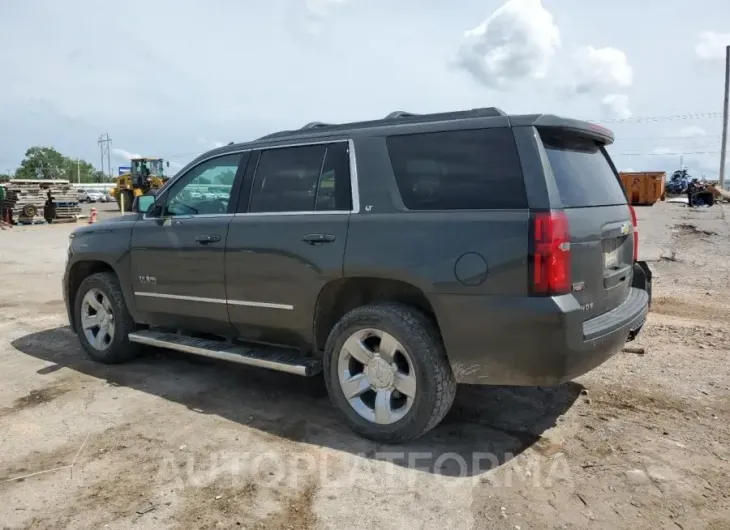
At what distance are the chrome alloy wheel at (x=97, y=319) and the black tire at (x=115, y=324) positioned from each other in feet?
0.14

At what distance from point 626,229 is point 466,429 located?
1.76 m

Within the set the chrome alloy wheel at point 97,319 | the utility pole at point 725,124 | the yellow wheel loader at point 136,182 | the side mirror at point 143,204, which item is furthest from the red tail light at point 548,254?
the utility pole at point 725,124

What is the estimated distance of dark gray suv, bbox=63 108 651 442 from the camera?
3.25 meters

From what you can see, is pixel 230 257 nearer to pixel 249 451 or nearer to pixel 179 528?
pixel 249 451

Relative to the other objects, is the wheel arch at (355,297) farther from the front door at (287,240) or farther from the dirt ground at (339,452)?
the dirt ground at (339,452)

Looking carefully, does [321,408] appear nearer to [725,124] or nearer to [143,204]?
[143,204]

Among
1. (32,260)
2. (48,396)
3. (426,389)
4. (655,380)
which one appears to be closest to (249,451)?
(426,389)

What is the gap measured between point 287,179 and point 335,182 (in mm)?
467

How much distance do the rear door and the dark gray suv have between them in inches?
0.6

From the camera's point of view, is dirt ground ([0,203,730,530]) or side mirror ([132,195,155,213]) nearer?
dirt ground ([0,203,730,530])

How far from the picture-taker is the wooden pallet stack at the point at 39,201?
25625 mm

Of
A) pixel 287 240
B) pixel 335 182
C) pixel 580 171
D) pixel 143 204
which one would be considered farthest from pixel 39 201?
pixel 580 171

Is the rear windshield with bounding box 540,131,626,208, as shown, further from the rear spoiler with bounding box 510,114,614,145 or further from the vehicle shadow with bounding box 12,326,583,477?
the vehicle shadow with bounding box 12,326,583,477

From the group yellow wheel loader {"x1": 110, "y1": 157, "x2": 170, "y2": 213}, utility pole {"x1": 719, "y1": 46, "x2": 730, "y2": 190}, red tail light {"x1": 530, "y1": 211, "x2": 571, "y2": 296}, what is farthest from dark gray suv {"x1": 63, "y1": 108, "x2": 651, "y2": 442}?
utility pole {"x1": 719, "y1": 46, "x2": 730, "y2": 190}
